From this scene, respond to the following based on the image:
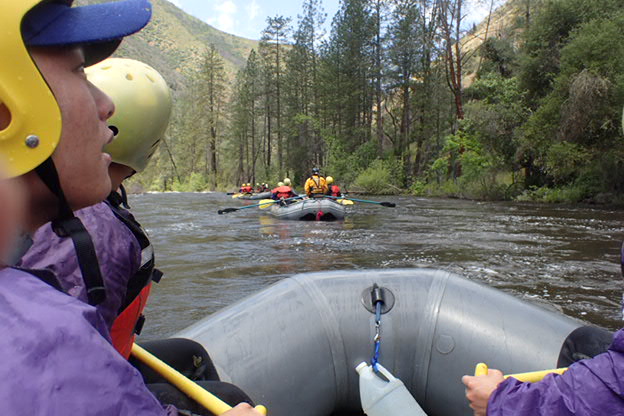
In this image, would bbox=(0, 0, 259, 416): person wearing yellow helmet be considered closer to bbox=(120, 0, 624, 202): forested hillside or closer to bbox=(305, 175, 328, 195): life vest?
bbox=(305, 175, 328, 195): life vest

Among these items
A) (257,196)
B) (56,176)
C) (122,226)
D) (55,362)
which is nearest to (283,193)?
(257,196)

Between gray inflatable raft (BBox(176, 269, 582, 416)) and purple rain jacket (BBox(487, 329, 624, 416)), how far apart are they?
2.31 ft

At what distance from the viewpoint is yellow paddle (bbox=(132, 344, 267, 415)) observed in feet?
3.31

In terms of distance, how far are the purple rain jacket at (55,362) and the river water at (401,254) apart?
3.21 m

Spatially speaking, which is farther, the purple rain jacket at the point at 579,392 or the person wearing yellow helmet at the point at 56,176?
the purple rain jacket at the point at 579,392

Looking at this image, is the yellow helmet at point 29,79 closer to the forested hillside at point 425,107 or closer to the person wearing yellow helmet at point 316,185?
the person wearing yellow helmet at point 316,185

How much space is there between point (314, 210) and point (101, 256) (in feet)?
31.0

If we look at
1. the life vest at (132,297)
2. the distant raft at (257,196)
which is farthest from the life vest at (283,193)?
the life vest at (132,297)

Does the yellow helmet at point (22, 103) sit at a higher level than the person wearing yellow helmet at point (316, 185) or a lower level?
higher

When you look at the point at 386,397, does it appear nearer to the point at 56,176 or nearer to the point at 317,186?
the point at 56,176

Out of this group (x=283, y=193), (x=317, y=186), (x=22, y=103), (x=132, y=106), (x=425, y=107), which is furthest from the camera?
(x=425, y=107)

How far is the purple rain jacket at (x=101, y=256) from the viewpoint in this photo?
1092mm

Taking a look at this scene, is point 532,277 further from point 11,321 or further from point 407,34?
point 407,34

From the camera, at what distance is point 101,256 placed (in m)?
1.22
